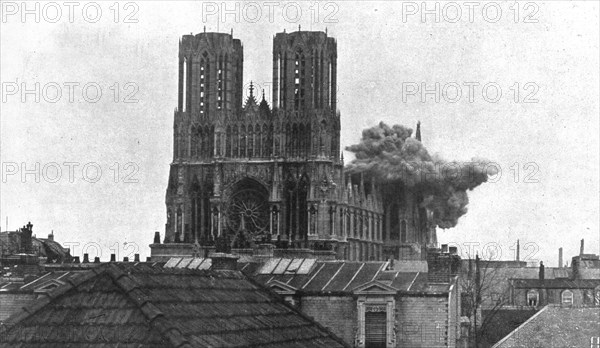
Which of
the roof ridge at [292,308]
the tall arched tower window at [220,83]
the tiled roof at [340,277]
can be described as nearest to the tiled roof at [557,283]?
the tall arched tower window at [220,83]

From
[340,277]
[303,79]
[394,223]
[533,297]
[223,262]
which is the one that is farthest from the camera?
[394,223]

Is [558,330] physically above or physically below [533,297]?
above

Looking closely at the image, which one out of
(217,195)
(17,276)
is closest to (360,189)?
(217,195)

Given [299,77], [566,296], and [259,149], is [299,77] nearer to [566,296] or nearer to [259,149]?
[259,149]

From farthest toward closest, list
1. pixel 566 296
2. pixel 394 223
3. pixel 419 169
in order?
pixel 394 223
pixel 419 169
pixel 566 296

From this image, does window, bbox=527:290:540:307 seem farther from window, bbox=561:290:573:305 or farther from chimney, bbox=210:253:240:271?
chimney, bbox=210:253:240:271

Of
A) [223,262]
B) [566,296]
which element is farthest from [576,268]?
[223,262]

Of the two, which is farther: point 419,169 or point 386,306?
point 419,169
